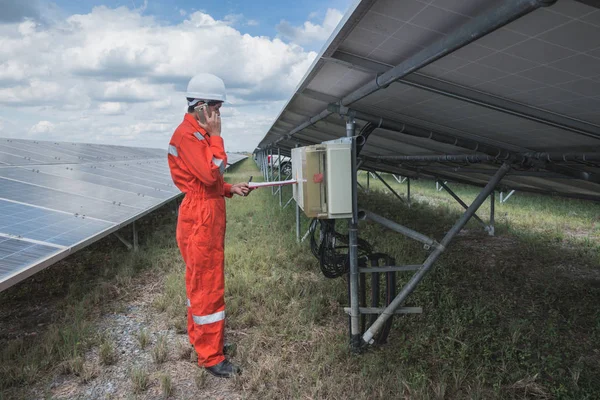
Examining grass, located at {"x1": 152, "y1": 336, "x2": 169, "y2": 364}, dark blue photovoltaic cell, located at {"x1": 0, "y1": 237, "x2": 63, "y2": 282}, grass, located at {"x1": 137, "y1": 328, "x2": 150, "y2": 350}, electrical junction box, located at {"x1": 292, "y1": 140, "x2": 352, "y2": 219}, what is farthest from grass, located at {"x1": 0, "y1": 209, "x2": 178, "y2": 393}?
electrical junction box, located at {"x1": 292, "y1": 140, "x2": 352, "y2": 219}

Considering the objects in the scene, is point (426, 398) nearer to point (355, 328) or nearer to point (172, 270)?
point (355, 328)

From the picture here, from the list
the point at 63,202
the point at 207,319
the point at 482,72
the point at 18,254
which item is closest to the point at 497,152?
the point at 482,72

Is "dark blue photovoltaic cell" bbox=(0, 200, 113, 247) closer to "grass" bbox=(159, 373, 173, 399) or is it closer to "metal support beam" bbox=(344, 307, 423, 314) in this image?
"grass" bbox=(159, 373, 173, 399)

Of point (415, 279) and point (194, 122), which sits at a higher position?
point (194, 122)

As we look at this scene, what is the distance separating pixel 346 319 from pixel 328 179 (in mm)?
1468

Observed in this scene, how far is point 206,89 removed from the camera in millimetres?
2908

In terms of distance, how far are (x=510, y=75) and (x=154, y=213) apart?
854 centimetres

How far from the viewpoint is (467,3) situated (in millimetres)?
1700

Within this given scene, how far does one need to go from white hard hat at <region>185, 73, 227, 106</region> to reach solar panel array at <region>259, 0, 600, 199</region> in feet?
2.23

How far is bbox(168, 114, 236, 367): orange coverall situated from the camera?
8.81 ft

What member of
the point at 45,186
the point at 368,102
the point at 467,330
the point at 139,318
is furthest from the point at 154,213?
the point at 467,330

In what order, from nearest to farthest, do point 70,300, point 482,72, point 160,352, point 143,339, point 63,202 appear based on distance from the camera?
point 482,72 < point 160,352 < point 143,339 < point 70,300 < point 63,202

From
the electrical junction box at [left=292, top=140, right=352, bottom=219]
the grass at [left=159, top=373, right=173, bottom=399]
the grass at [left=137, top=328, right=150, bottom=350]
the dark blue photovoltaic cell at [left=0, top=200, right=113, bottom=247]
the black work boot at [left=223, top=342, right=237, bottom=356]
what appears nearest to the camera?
the grass at [left=159, top=373, right=173, bottom=399]

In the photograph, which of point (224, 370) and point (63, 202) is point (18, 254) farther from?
point (63, 202)
